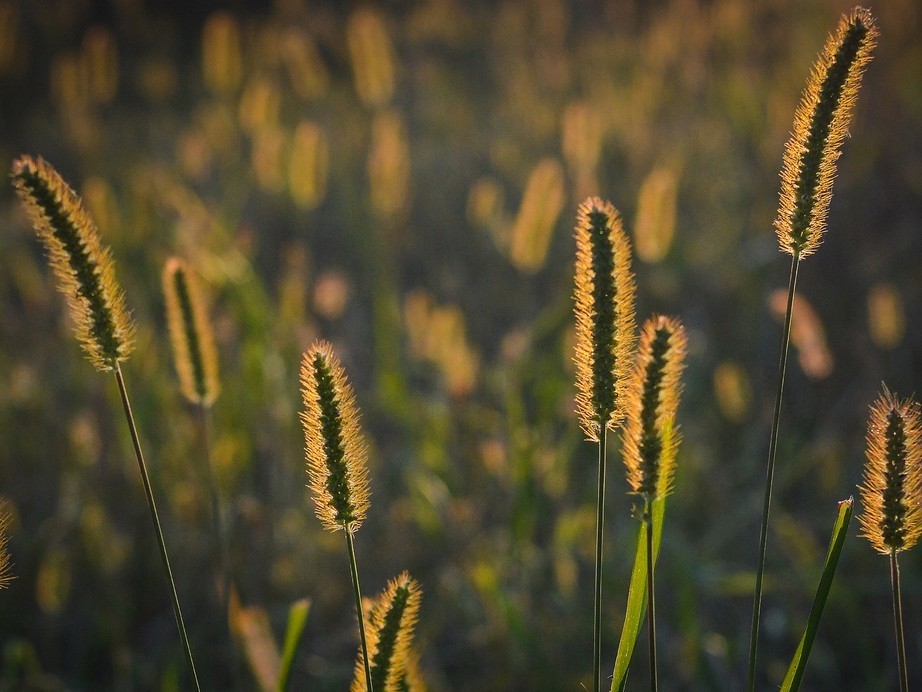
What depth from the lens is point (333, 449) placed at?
2.81ft

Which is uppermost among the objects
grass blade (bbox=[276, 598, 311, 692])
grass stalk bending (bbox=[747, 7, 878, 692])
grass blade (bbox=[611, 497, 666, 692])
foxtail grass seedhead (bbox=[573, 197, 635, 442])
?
grass stalk bending (bbox=[747, 7, 878, 692])

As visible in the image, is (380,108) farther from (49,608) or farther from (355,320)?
(49,608)

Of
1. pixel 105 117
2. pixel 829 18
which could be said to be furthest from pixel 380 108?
pixel 829 18

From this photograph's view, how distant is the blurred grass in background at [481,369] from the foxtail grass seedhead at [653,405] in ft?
3.28

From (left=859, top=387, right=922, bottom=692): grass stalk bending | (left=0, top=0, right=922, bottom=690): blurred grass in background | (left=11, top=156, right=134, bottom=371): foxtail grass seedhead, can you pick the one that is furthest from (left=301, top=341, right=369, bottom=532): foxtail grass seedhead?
(left=0, top=0, right=922, bottom=690): blurred grass in background

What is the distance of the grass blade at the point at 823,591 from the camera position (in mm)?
843

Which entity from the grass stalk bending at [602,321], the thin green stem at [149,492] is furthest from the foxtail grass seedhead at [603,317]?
the thin green stem at [149,492]

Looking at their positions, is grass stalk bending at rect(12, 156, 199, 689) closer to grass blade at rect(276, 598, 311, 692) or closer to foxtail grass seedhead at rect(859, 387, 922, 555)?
grass blade at rect(276, 598, 311, 692)

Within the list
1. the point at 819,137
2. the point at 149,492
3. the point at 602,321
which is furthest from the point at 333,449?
the point at 819,137

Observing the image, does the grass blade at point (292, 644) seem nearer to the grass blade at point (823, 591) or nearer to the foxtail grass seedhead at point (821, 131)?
the grass blade at point (823, 591)

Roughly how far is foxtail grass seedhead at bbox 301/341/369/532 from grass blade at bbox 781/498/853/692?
0.50m

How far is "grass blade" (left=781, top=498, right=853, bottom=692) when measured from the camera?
843mm

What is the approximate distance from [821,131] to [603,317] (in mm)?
301

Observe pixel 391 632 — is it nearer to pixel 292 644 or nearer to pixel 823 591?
pixel 292 644
